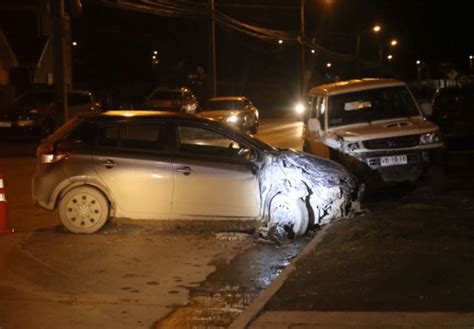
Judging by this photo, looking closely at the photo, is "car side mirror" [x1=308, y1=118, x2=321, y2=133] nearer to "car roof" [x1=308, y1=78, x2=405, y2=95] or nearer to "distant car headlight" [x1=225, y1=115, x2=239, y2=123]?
"car roof" [x1=308, y1=78, x2=405, y2=95]

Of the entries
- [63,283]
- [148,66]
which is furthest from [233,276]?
[148,66]

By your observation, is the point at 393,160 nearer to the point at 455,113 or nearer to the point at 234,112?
the point at 455,113

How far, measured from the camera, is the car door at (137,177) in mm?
10445

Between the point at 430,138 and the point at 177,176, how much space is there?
482 cm

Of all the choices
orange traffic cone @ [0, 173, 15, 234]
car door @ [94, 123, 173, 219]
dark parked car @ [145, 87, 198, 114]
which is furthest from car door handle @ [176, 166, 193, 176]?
dark parked car @ [145, 87, 198, 114]

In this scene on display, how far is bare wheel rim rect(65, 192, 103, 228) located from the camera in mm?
10586

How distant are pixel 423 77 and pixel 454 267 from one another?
95.2 meters

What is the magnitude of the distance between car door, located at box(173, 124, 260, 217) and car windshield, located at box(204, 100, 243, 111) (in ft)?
67.1

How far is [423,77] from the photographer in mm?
99812

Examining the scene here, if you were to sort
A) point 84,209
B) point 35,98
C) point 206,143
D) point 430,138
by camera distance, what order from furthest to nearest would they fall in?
point 35,98 → point 430,138 → point 206,143 → point 84,209

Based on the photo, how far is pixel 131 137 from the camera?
10812 millimetres

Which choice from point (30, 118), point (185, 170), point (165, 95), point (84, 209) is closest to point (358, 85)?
point (185, 170)

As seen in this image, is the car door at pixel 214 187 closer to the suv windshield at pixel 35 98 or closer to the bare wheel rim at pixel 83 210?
the bare wheel rim at pixel 83 210

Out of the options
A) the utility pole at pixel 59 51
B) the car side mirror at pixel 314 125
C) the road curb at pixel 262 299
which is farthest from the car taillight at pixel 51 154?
the utility pole at pixel 59 51
